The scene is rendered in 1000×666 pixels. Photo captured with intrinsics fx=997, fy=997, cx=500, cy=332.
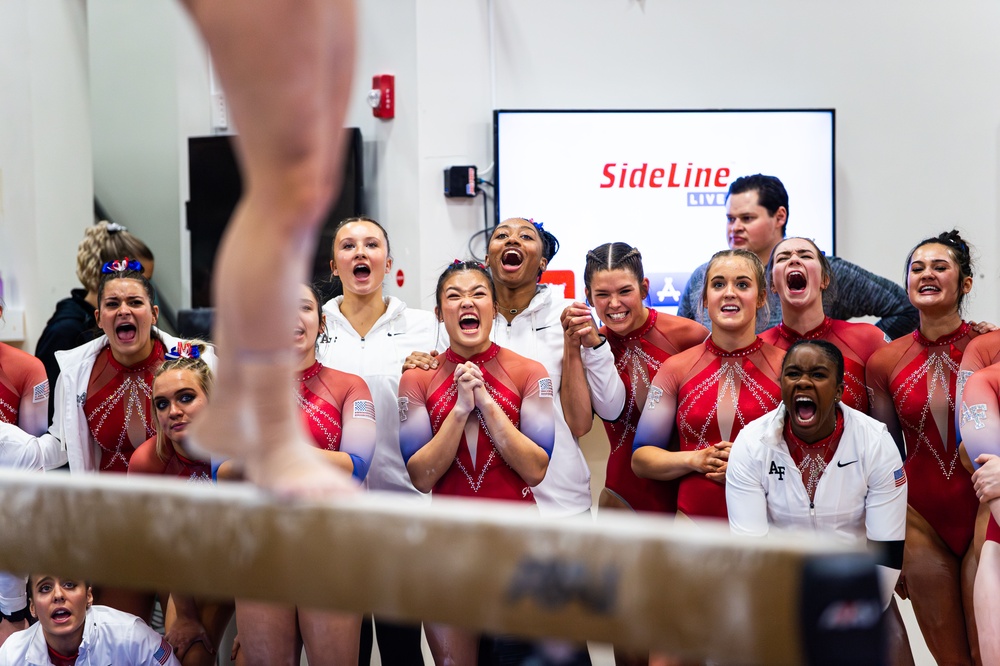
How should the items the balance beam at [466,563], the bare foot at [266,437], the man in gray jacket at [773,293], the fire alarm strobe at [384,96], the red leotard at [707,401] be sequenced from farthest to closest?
the fire alarm strobe at [384,96]
the man in gray jacket at [773,293]
the red leotard at [707,401]
the bare foot at [266,437]
the balance beam at [466,563]

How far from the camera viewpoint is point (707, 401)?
3.51 meters

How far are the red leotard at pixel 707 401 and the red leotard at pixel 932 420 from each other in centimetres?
45

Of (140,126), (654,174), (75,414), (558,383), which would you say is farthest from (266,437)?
(140,126)

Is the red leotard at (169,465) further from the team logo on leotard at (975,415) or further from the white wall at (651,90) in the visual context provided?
the team logo on leotard at (975,415)

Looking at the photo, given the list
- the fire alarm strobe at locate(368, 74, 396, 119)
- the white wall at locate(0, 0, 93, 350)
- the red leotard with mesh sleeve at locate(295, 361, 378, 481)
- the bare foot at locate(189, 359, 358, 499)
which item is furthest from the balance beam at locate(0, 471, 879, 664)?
the fire alarm strobe at locate(368, 74, 396, 119)

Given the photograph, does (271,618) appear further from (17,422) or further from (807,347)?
(807,347)

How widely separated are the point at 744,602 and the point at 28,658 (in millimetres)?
3013

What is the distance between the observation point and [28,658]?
3.40 m

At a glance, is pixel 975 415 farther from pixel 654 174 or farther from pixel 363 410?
pixel 654 174

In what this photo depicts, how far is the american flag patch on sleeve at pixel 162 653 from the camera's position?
345cm

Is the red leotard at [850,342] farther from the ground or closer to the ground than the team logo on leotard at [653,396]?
farther from the ground

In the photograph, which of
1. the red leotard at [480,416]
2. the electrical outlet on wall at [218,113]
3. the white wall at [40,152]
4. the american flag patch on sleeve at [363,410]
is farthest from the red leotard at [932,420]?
the electrical outlet on wall at [218,113]

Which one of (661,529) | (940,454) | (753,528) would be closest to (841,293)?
(940,454)

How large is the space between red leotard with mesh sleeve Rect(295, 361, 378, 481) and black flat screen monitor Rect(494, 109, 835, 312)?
2566mm
